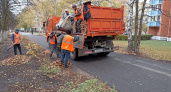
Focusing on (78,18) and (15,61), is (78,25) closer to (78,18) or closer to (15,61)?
(78,18)

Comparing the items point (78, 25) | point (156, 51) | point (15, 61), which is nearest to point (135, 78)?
point (78, 25)

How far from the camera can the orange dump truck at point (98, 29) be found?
637 centimetres

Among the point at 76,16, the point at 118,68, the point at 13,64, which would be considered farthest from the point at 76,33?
the point at 13,64

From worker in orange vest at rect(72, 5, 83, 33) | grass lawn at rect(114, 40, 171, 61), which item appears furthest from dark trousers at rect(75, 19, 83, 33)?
grass lawn at rect(114, 40, 171, 61)

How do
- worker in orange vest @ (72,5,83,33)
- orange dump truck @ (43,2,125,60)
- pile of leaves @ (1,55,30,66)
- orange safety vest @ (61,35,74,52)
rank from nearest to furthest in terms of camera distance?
orange safety vest @ (61,35,74,52)
pile of leaves @ (1,55,30,66)
orange dump truck @ (43,2,125,60)
worker in orange vest @ (72,5,83,33)

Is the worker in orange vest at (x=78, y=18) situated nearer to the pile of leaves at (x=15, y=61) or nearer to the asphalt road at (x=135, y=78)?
the asphalt road at (x=135, y=78)

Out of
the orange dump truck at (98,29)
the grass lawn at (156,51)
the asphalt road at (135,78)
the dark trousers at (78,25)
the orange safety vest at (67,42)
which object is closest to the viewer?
the asphalt road at (135,78)

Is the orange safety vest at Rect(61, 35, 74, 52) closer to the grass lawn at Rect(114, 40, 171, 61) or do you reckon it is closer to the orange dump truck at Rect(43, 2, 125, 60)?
the orange dump truck at Rect(43, 2, 125, 60)

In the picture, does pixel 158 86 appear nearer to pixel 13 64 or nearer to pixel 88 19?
pixel 88 19

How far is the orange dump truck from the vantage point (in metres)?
6.37

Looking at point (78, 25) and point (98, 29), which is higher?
point (78, 25)

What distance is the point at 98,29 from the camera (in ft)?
21.6

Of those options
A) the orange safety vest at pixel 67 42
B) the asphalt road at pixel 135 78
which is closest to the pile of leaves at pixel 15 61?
the orange safety vest at pixel 67 42

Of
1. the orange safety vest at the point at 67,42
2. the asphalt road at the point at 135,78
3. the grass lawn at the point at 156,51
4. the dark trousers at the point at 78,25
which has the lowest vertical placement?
the asphalt road at the point at 135,78
